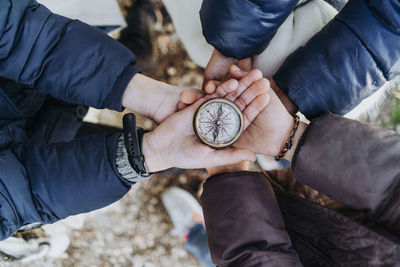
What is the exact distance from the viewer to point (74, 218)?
6.93ft

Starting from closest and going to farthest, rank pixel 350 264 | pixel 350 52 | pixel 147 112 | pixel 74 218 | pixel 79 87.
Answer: pixel 350 264, pixel 350 52, pixel 79 87, pixel 147 112, pixel 74 218

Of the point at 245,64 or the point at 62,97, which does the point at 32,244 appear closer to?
the point at 62,97

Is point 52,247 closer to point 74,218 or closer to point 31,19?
point 74,218

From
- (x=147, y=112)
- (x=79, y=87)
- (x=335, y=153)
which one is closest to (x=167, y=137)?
(x=147, y=112)

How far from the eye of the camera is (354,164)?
1.34 meters

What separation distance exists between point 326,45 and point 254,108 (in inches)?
18.9

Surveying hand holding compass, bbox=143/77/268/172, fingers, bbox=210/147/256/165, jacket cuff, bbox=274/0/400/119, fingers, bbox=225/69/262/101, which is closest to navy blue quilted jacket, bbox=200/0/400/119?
jacket cuff, bbox=274/0/400/119

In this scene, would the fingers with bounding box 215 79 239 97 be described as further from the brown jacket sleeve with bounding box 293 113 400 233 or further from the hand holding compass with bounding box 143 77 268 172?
the brown jacket sleeve with bounding box 293 113 400 233

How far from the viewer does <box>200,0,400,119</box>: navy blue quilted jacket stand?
1.39 meters

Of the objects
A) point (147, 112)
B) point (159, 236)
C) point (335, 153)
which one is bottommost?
point (159, 236)

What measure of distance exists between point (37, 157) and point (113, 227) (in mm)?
1390

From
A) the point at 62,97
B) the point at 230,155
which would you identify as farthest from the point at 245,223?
the point at 62,97

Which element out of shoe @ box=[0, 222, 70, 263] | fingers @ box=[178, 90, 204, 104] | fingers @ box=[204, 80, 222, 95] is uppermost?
fingers @ box=[204, 80, 222, 95]

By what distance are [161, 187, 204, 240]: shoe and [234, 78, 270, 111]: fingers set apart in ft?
4.38
